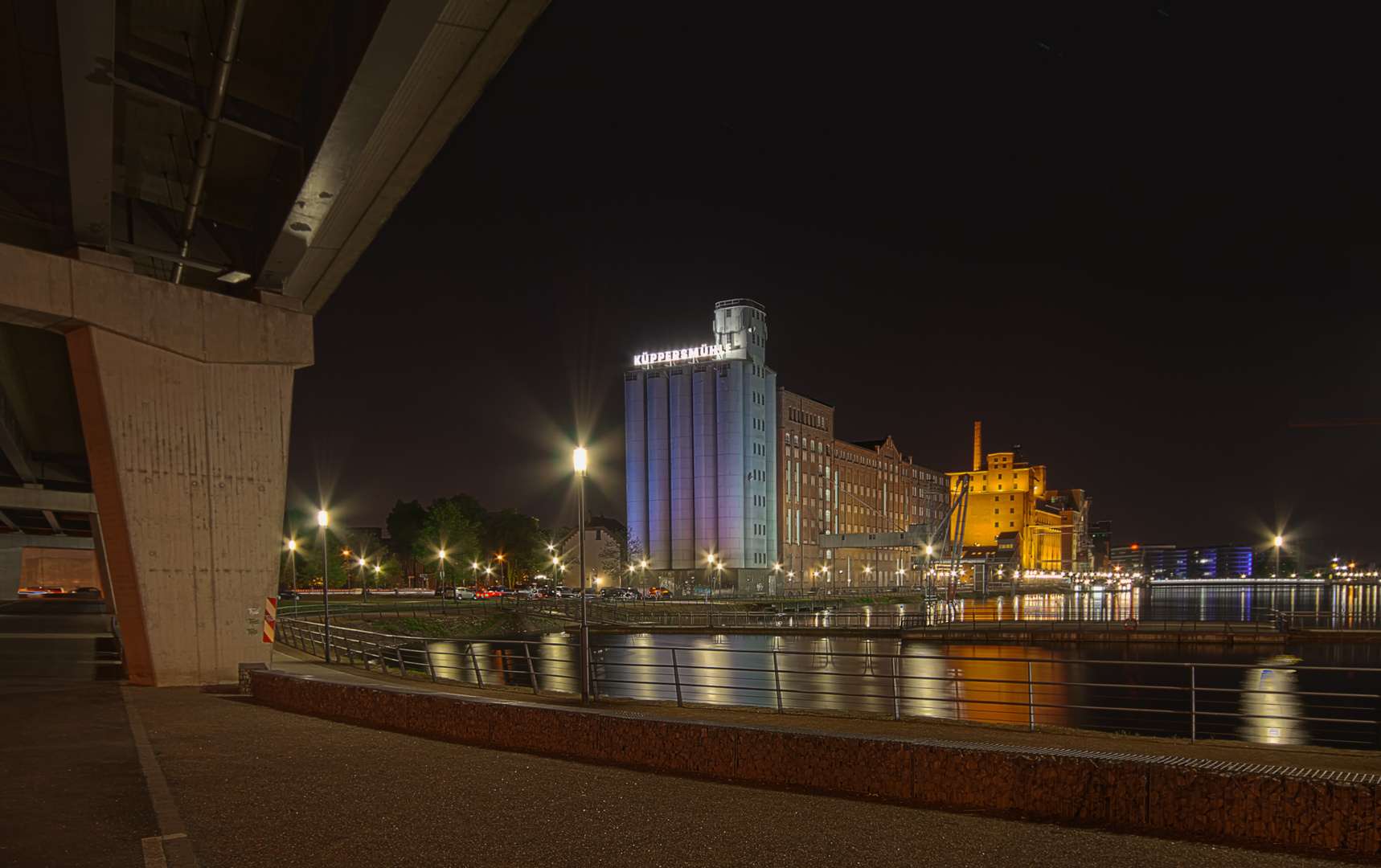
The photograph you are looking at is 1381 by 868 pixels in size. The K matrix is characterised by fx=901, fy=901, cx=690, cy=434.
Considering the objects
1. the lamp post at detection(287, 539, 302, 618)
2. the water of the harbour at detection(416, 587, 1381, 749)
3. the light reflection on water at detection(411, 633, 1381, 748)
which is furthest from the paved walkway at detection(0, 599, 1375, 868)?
the lamp post at detection(287, 539, 302, 618)

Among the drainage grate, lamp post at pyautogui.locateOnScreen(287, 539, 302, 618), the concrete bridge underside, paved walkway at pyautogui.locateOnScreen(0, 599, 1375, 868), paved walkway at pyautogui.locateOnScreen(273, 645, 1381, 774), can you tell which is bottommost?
lamp post at pyautogui.locateOnScreen(287, 539, 302, 618)

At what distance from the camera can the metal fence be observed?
2291cm

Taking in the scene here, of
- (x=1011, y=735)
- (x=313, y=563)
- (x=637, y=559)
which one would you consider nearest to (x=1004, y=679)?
(x=1011, y=735)

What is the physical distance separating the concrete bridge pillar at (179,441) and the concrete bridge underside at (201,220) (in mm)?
42

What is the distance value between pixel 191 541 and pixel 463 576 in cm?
9723

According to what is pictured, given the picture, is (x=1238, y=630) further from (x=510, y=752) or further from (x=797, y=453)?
(x=797, y=453)

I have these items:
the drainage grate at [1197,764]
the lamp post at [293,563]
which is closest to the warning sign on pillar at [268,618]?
the drainage grate at [1197,764]

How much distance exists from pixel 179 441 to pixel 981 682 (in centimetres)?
1892

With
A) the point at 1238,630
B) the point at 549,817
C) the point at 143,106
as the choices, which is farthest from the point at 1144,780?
the point at 1238,630

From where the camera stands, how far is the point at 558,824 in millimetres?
7582

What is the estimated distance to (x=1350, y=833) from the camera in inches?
250

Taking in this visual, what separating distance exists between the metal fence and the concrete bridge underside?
525cm

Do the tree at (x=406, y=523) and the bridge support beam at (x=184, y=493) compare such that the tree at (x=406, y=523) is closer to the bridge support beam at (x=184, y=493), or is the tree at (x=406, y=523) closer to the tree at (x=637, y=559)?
the tree at (x=637, y=559)

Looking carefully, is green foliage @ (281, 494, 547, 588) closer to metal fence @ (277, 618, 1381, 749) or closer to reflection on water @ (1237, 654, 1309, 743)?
metal fence @ (277, 618, 1381, 749)
